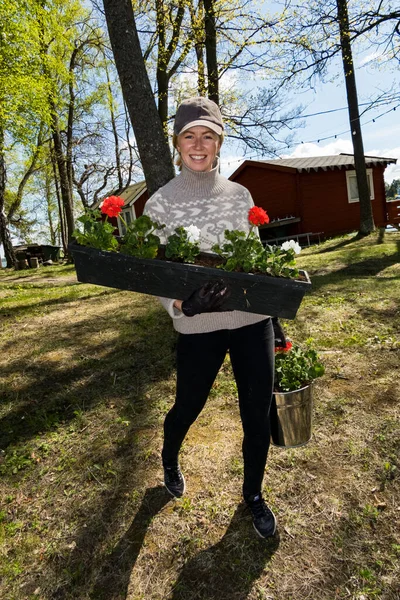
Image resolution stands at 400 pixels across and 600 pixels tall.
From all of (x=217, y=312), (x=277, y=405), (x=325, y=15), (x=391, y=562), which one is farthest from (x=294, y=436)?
(x=325, y=15)

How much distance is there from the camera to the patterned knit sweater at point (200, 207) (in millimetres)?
2086

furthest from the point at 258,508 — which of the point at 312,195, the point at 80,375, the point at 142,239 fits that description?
the point at 312,195

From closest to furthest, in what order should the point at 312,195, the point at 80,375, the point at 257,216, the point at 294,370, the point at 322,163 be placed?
the point at 257,216 → the point at 294,370 → the point at 80,375 → the point at 312,195 → the point at 322,163

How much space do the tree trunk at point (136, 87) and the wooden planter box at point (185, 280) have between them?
89.7 inches

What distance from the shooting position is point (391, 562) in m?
1.99

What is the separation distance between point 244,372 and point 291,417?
77 cm

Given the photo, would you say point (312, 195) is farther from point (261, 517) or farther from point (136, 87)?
point (261, 517)

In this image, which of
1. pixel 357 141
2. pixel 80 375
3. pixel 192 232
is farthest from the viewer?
pixel 357 141

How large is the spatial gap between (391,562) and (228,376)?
217 centimetres

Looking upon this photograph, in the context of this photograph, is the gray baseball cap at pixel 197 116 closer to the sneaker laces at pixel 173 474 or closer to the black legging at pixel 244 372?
the black legging at pixel 244 372

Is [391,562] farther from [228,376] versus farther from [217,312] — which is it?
[228,376]

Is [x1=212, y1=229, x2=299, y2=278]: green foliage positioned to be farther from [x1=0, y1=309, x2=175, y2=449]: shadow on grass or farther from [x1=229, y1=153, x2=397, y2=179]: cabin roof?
[x1=229, y1=153, x2=397, y2=179]: cabin roof

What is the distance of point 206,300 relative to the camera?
1.85 m

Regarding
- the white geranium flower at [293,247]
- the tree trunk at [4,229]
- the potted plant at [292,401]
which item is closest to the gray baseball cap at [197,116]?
the white geranium flower at [293,247]
